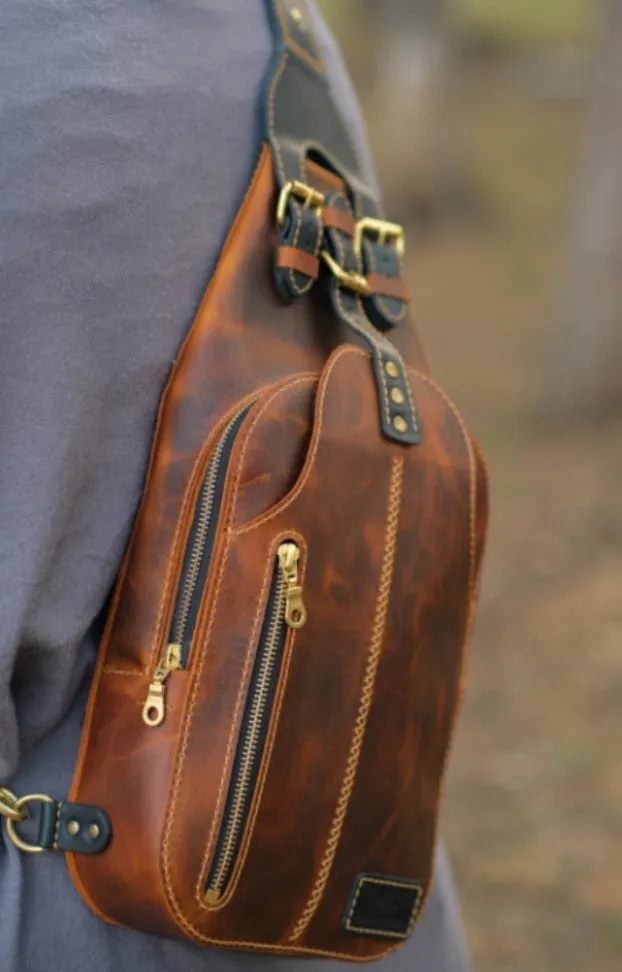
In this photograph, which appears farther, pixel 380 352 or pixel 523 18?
pixel 523 18

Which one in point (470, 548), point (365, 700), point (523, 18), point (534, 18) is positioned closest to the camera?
point (365, 700)

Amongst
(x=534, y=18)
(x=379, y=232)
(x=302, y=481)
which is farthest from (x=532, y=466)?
(x=534, y=18)

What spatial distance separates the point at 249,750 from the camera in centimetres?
113

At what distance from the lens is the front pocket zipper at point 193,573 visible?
1.14m

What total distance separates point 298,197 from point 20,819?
2.07ft

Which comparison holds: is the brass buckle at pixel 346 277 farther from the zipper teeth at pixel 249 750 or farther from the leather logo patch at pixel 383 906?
the leather logo patch at pixel 383 906

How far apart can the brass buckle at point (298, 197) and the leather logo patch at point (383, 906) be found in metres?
0.63

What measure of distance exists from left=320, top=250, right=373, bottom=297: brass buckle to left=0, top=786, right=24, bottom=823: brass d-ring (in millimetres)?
571

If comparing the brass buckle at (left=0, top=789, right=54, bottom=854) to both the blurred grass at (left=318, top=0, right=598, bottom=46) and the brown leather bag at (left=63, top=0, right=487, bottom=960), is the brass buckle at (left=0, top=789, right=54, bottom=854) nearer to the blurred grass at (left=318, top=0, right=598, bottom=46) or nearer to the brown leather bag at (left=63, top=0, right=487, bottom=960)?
the brown leather bag at (left=63, top=0, right=487, bottom=960)

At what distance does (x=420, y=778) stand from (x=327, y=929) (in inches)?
6.6

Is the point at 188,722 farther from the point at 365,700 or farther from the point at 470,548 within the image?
the point at 470,548

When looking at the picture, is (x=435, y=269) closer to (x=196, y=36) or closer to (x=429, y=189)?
(x=429, y=189)

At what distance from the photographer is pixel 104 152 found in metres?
1.12

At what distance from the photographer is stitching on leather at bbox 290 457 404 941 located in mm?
1201
